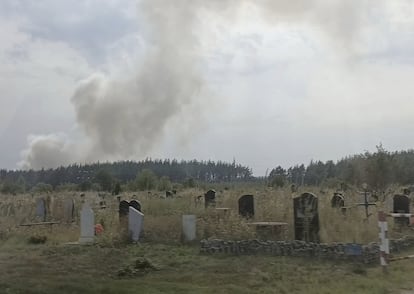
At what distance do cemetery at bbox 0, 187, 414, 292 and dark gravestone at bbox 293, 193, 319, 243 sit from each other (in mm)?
27

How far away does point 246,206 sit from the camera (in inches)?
760

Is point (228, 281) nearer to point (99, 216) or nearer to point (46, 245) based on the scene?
point (46, 245)

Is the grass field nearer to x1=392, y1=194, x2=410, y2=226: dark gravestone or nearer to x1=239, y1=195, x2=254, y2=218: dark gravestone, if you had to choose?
x1=239, y1=195, x2=254, y2=218: dark gravestone

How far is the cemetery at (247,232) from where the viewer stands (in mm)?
13812

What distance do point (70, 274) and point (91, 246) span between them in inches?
181

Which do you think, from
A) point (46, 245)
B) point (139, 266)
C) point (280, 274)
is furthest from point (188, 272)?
point (46, 245)

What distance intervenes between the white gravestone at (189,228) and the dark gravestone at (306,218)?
2.89 m

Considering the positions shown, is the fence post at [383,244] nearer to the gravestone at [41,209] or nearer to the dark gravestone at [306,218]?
the dark gravestone at [306,218]

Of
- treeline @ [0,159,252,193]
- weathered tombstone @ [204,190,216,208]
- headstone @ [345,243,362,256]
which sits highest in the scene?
treeline @ [0,159,252,193]

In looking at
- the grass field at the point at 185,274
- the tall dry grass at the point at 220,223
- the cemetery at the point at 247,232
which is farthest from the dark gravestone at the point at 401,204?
the grass field at the point at 185,274

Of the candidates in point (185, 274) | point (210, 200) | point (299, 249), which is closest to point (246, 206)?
point (210, 200)

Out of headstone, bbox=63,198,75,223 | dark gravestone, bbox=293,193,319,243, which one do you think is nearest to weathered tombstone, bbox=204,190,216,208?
headstone, bbox=63,198,75,223

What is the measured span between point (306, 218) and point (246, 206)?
3.45 metres

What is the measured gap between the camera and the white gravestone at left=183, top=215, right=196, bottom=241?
16766mm
